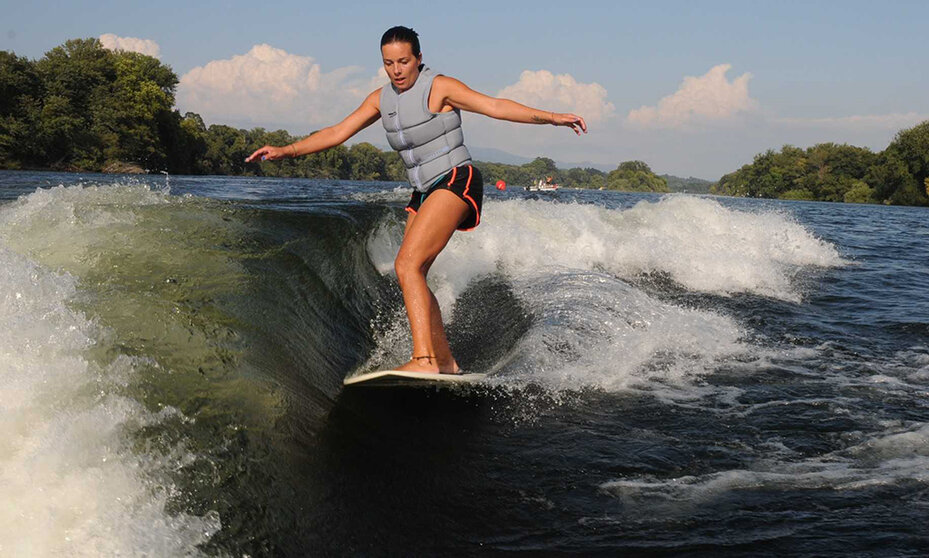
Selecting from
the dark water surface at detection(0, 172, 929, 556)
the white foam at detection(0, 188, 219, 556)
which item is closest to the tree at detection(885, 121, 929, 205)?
the dark water surface at detection(0, 172, 929, 556)

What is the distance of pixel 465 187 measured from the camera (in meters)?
4.74

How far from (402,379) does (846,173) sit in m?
136

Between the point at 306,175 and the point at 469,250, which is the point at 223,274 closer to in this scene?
the point at 469,250

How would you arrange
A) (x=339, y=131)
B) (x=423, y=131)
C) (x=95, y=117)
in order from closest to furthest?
1. (x=423, y=131)
2. (x=339, y=131)
3. (x=95, y=117)

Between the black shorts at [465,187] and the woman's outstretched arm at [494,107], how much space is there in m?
0.42

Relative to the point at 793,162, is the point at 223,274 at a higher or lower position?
lower

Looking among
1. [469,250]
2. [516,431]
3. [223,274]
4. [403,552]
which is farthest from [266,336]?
[469,250]

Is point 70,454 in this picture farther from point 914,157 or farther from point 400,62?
point 914,157

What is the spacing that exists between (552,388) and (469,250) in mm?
5266

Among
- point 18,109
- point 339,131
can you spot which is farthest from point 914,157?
point 339,131

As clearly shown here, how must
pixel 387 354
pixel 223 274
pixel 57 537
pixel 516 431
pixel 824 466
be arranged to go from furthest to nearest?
pixel 387 354
pixel 223 274
pixel 516 431
pixel 824 466
pixel 57 537

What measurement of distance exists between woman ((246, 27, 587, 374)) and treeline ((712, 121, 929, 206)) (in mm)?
104671

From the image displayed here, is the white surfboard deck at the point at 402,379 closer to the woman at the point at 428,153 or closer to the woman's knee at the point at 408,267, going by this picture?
the woman at the point at 428,153

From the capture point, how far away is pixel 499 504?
340 centimetres
